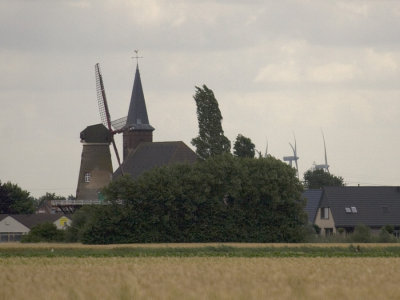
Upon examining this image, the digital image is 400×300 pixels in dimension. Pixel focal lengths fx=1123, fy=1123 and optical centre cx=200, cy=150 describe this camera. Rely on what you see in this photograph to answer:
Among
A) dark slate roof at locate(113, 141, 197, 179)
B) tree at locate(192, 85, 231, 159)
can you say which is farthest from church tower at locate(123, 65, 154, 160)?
tree at locate(192, 85, 231, 159)

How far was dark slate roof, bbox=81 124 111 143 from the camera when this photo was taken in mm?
122500

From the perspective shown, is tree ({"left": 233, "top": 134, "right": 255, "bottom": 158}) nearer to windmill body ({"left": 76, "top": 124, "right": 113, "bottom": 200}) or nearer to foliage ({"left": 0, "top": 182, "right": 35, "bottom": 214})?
windmill body ({"left": 76, "top": 124, "right": 113, "bottom": 200})

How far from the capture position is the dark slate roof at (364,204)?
122 m

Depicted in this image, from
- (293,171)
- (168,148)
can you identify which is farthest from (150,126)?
(293,171)

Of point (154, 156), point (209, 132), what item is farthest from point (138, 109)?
point (209, 132)

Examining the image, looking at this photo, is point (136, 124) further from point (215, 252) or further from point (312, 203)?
point (215, 252)

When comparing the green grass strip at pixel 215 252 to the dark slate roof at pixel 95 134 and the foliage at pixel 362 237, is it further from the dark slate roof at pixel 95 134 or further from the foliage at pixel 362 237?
the dark slate roof at pixel 95 134

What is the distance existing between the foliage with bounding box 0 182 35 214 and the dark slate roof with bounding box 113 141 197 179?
2385 cm

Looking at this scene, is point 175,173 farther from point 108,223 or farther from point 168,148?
point 168,148

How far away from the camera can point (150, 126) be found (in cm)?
13888

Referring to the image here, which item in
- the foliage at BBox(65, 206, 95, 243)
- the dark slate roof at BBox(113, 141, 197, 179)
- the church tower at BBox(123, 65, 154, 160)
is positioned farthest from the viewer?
the church tower at BBox(123, 65, 154, 160)

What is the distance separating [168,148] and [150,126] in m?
11.3

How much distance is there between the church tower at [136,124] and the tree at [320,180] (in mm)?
48906
